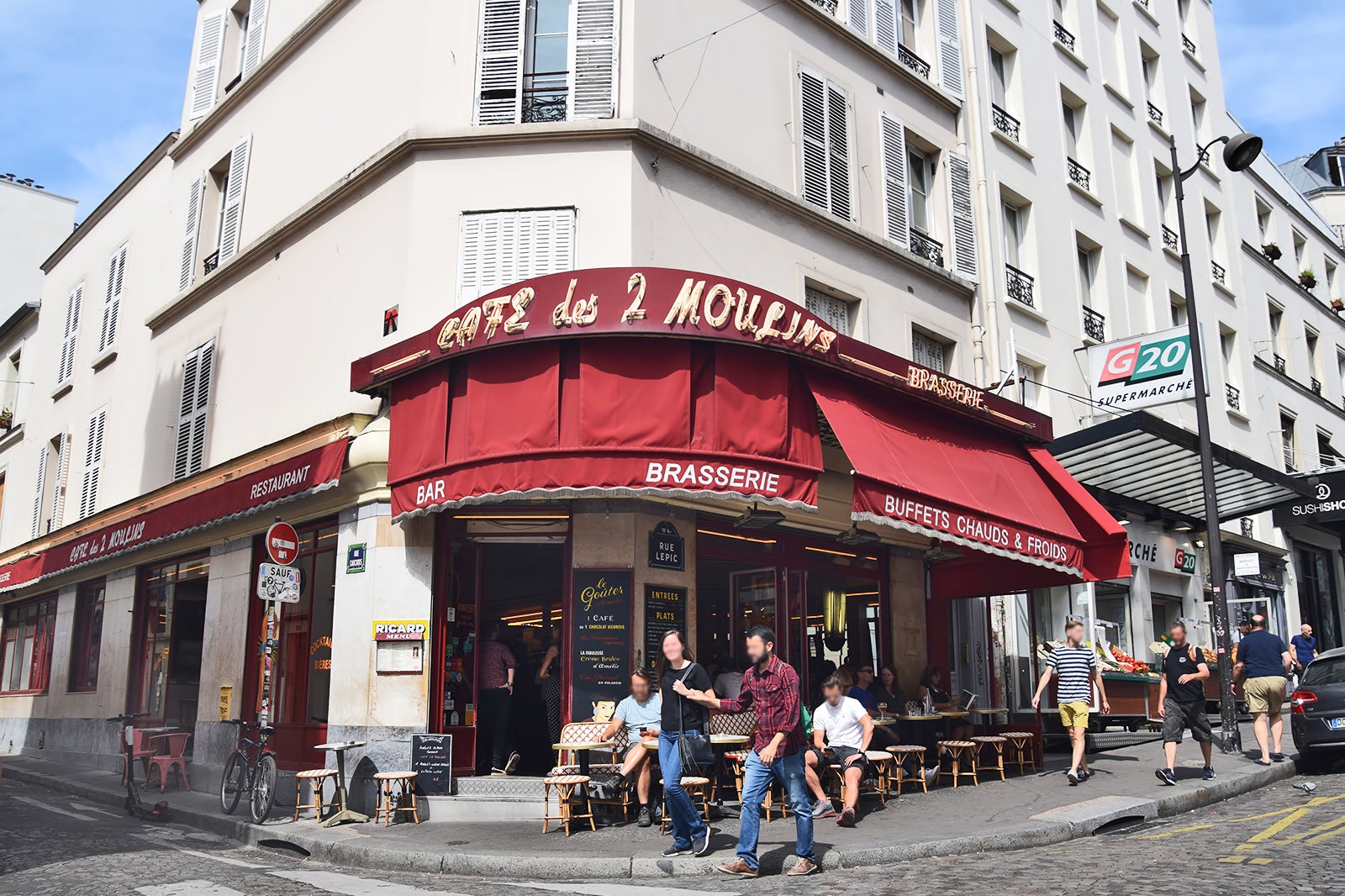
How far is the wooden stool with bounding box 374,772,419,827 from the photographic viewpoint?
10.2m

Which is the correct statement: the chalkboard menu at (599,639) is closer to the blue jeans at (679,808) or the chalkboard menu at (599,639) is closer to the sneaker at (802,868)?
the blue jeans at (679,808)

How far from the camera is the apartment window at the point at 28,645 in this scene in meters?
20.4

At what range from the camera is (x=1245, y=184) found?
2788 centimetres

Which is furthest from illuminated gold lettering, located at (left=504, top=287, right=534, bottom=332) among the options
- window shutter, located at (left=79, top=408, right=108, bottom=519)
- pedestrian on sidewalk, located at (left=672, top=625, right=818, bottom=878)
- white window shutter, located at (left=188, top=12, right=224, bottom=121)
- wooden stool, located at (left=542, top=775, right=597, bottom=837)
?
window shutter, located at (left=79, top=408, right=108, bottom=519)

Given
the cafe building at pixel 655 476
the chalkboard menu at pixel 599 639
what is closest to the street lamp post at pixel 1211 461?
the cafe building at pixel 655 476

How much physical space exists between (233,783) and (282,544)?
2633mm

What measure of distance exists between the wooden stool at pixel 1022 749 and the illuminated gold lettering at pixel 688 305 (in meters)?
6.17

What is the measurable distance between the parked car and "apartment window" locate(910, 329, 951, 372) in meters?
6.16

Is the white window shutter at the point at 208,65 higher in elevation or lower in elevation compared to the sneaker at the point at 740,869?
higher

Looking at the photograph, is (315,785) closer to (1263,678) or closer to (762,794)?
(762,794)

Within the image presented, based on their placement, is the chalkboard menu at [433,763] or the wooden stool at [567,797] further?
the chalkboard menu at [433,763]

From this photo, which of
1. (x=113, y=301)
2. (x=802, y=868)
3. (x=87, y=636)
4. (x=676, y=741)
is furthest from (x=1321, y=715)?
(x=113, y=301)

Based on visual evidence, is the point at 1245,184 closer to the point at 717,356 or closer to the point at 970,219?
the point at 970,219

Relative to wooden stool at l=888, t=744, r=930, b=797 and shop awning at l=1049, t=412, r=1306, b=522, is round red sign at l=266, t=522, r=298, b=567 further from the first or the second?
shop awning at l=1049, t=412, r=1306, b=522
